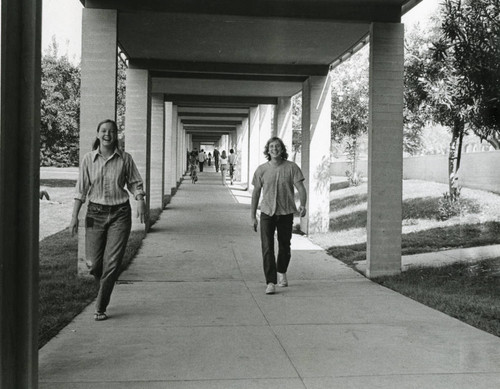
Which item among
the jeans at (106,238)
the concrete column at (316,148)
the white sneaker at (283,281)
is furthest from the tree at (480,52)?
the concrete column at (316,148)

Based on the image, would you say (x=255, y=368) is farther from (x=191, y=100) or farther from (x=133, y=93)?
(x=191, y=100)

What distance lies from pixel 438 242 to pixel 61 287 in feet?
26.0

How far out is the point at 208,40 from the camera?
11.4 meters

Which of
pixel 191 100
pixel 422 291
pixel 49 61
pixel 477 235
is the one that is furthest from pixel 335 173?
pixel 422 291

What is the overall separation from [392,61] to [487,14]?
1931 mm

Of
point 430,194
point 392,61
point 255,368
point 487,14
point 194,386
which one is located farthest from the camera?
point 430,194

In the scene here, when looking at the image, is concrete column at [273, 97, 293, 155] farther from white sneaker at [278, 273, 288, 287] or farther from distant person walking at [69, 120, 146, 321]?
distant person walking at [69, 120, 146, 321]

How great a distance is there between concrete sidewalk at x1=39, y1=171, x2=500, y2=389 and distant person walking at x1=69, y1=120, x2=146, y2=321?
55 cm

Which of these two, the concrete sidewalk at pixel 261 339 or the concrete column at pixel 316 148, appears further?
the concrete column at pixel 316 148

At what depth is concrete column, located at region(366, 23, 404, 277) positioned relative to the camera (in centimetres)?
934

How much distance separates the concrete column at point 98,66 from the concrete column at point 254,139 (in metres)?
16.2

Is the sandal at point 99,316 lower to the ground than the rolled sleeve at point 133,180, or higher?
lower

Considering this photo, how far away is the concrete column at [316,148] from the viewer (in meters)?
14.3

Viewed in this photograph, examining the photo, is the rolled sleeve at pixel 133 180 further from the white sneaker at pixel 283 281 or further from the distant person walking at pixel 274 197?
the white sneaker at pixel 283 281
